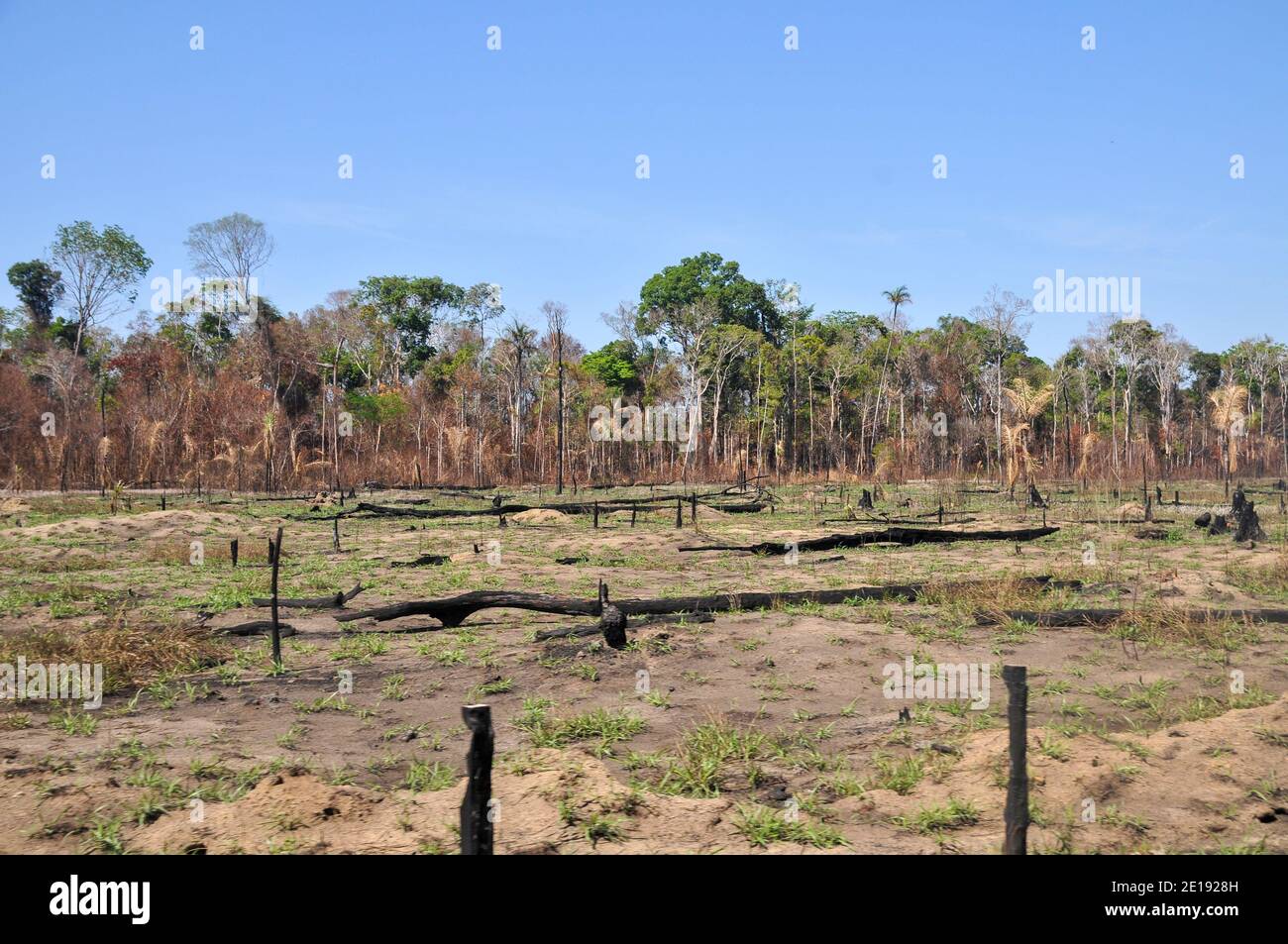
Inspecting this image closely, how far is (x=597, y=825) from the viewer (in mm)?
4727

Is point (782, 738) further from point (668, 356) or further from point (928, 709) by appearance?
point (668, 356)

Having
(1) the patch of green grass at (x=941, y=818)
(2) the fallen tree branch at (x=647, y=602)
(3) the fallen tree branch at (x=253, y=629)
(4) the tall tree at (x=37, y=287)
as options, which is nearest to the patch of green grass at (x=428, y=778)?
(1) the patch of green grass at (x=941, y=818)

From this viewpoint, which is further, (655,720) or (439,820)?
(655,720)

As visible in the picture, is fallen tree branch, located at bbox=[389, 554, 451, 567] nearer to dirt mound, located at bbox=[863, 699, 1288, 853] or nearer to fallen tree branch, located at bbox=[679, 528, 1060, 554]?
fallen tree branch, located at bbox=[679, 528, 1060, 554]

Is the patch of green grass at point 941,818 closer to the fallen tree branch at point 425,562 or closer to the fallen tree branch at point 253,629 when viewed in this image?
the fallen tree branch at point 253,629

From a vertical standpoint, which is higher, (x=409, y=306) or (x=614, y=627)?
(x=409, y=306)

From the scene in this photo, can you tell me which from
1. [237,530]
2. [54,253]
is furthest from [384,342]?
[237,530]

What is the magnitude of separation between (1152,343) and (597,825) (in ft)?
223

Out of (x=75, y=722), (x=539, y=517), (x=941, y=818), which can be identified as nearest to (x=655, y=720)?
(x=941, y=818)

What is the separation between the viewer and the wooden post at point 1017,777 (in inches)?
149

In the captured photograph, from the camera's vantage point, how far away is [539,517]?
25.2m

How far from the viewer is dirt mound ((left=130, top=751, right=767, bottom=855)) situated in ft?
14.8

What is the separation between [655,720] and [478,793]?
3755mm

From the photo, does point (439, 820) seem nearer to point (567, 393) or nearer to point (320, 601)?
point (320, 601)
